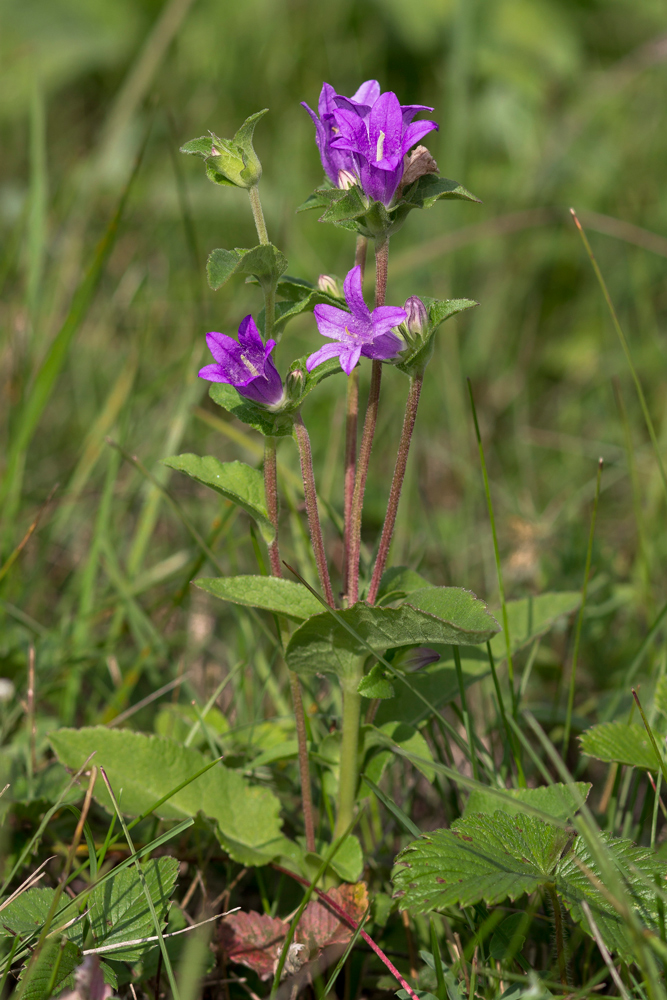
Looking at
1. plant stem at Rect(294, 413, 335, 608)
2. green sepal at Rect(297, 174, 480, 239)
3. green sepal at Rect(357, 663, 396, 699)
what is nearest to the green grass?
green sepal at Rect(357, 663, 396, 699)

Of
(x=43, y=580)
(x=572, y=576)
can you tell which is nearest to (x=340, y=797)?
(x=572, y=576)

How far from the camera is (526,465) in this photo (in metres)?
3.53

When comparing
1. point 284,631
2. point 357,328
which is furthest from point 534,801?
point 357,328

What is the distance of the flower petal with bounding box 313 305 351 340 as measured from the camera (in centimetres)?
141

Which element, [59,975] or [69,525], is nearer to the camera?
[59,975]

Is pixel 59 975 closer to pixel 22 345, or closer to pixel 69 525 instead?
pixel 69 525

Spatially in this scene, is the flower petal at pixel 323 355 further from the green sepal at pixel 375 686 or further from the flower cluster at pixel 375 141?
the green sepal at pixel 375 686

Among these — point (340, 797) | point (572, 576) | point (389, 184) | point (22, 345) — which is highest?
point (389, 184)

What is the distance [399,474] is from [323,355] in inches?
10.5

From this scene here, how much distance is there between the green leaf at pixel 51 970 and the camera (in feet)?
4.33

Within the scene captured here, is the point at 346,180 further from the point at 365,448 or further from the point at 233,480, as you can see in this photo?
the point at 233,480

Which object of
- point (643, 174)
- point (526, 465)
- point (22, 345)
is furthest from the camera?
point (643, 174)

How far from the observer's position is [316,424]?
378cm

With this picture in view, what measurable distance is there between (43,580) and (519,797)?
1852 millimetres
